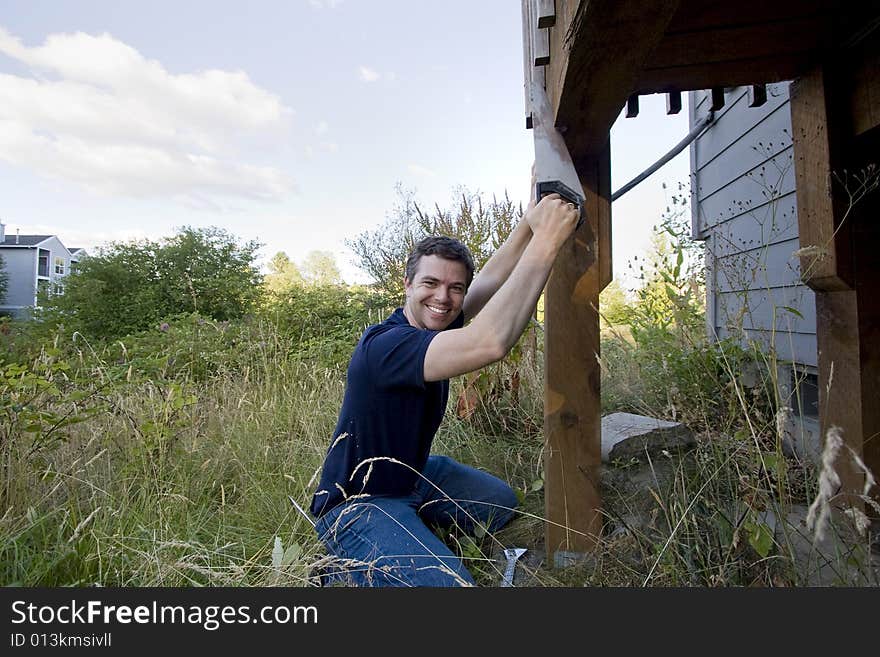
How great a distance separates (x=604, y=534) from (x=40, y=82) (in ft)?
42.0

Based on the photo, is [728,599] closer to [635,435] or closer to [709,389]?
[635,435]

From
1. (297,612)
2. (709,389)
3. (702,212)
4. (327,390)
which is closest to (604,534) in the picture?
(297,612)

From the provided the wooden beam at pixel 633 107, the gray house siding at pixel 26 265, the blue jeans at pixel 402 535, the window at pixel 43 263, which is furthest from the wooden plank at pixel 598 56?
the window at pixel 43 263

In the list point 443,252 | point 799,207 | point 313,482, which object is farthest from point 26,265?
point 799,207

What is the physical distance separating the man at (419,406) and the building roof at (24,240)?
5419 centimetres

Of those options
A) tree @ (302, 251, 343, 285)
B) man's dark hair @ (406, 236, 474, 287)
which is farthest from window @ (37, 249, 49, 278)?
man's dark hair @ (406, 236, 474, 287)

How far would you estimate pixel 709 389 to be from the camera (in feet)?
9.50

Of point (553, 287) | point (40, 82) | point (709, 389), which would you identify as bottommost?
point (709, 389)

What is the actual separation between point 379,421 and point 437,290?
542 mm

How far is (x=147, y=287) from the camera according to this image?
1569 cm

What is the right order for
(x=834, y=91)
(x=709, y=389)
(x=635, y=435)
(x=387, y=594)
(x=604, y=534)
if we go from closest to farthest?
(x=387, y=594) → (x=834, y=91) → (x=604, y=534) → (x=635, y=435) → (x=709, y=389)

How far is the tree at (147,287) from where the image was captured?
14727 millimetres

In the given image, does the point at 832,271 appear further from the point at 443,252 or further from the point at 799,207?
the point at 443,252

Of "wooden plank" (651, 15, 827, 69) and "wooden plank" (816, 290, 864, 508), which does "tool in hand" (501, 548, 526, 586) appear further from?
"wooden plank" (651, 15, 827, 69)
